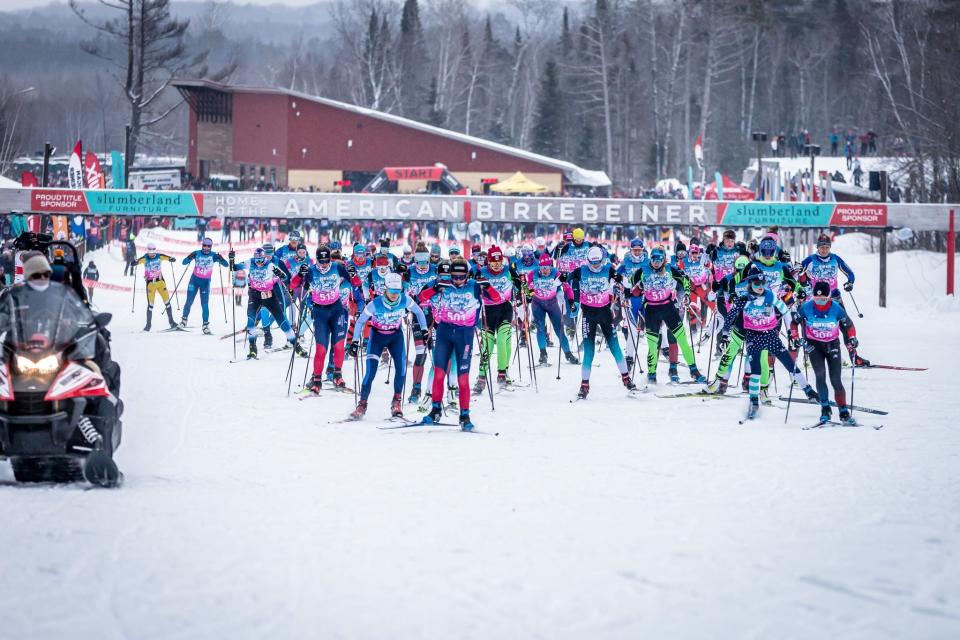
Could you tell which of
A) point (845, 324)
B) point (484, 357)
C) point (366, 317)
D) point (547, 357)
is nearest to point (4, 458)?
point (366, 317)

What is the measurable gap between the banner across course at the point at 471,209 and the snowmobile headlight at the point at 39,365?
22333 millimetres

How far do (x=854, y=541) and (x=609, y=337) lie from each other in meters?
7.26

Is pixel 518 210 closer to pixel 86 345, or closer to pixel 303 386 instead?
pixel 303 386

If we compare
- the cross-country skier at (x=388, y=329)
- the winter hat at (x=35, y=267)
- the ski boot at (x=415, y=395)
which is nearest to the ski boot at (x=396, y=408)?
the cross-country skier at (x=388, y=329)

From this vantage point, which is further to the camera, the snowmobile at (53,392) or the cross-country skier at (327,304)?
the cross-country skier at (327,304)

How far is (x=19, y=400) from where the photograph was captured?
8992mm

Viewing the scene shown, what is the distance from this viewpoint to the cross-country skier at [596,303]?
14.9 meters

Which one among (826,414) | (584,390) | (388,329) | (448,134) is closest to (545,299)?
(584,390)

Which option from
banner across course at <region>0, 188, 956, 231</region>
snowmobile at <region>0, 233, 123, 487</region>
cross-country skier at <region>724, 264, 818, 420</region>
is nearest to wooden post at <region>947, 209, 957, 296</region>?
banner across course at <region>0, 188, 956, 231</region>

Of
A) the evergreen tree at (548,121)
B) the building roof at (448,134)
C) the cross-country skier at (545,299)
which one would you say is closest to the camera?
the cross-country skier at (545,299)

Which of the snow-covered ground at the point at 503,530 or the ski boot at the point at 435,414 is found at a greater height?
the ski boot at the point at 435,414

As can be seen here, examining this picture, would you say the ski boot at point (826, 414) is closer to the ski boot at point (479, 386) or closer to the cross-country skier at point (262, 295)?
the ski boot at point (479, 386)

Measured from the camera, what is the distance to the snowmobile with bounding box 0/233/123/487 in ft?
29.6

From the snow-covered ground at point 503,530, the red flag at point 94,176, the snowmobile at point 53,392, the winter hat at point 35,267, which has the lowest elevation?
the snow-covered ground at point 503,530
